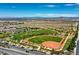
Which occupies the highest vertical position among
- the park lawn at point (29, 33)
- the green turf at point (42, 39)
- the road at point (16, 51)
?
the park lawn at point (29, 33)

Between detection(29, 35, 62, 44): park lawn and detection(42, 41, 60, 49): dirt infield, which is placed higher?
detection(29, 35, 62, 44): park lawn

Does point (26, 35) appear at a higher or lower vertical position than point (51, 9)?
lower

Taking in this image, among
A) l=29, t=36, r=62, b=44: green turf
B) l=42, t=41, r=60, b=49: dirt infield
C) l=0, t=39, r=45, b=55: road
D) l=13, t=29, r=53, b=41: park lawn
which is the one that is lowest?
l=0, t=39, r=45, b=55: road

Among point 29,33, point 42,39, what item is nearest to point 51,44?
point 42,39

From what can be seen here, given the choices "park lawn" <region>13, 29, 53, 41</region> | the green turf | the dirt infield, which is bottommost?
the dirt infield

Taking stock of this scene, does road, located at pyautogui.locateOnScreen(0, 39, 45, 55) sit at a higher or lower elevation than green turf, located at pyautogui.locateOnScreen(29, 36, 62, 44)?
lower

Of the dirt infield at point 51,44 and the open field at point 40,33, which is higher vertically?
the open field at point 40,33

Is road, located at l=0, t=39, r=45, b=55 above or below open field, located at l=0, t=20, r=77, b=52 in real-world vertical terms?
below

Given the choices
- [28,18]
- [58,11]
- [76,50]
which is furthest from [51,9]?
[76,50]

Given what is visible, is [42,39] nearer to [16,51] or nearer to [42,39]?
[42,39]
